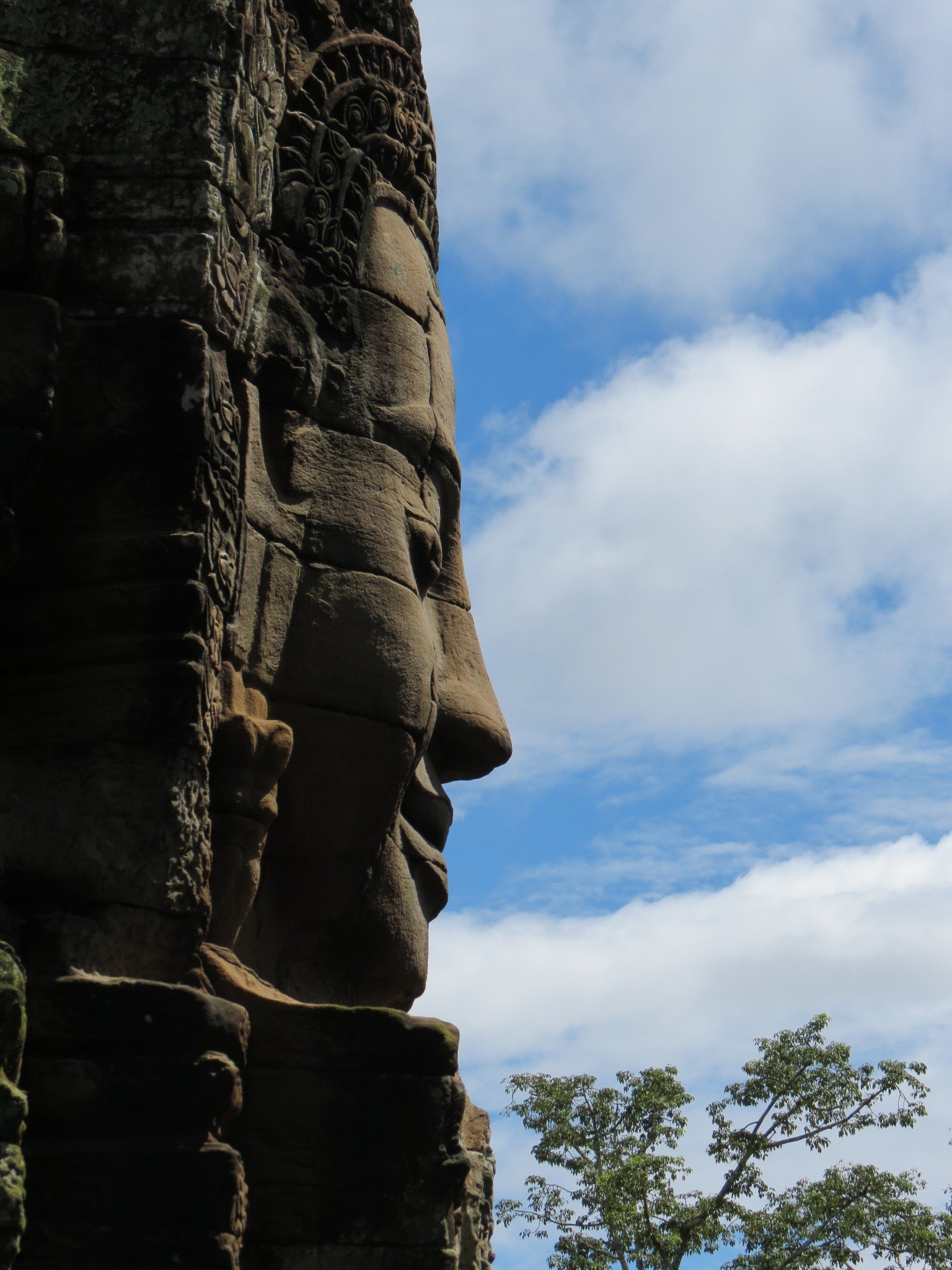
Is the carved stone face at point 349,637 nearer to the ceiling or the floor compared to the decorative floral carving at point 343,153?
nearer to the floor

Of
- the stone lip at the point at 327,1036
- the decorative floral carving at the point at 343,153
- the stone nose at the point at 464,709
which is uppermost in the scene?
the decorative floral carving at the point at 343,153

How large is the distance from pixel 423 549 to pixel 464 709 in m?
0.57

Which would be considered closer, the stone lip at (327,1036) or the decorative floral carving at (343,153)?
the stone lip at (327,1036)

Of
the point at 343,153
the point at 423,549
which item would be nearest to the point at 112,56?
the point at 343,153

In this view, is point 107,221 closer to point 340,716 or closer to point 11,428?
point 11,428

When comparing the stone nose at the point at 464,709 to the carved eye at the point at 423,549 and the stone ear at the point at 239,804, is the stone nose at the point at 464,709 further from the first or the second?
the stone ear at the point at 239,804

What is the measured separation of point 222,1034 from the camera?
351 cm

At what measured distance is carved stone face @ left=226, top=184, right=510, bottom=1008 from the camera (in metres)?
4.48

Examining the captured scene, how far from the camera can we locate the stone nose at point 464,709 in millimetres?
5234

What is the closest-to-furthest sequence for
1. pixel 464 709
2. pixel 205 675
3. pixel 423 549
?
pixel 205 675 → pixel 423 549 → pixel 464 709

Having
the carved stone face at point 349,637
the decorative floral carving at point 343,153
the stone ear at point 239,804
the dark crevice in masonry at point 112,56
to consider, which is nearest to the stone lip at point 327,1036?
the stone ear at point 239,804

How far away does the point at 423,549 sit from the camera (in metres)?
4.97

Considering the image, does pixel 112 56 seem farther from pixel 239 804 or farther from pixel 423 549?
pixel 239 804

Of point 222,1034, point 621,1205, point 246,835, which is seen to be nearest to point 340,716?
point 246,835
